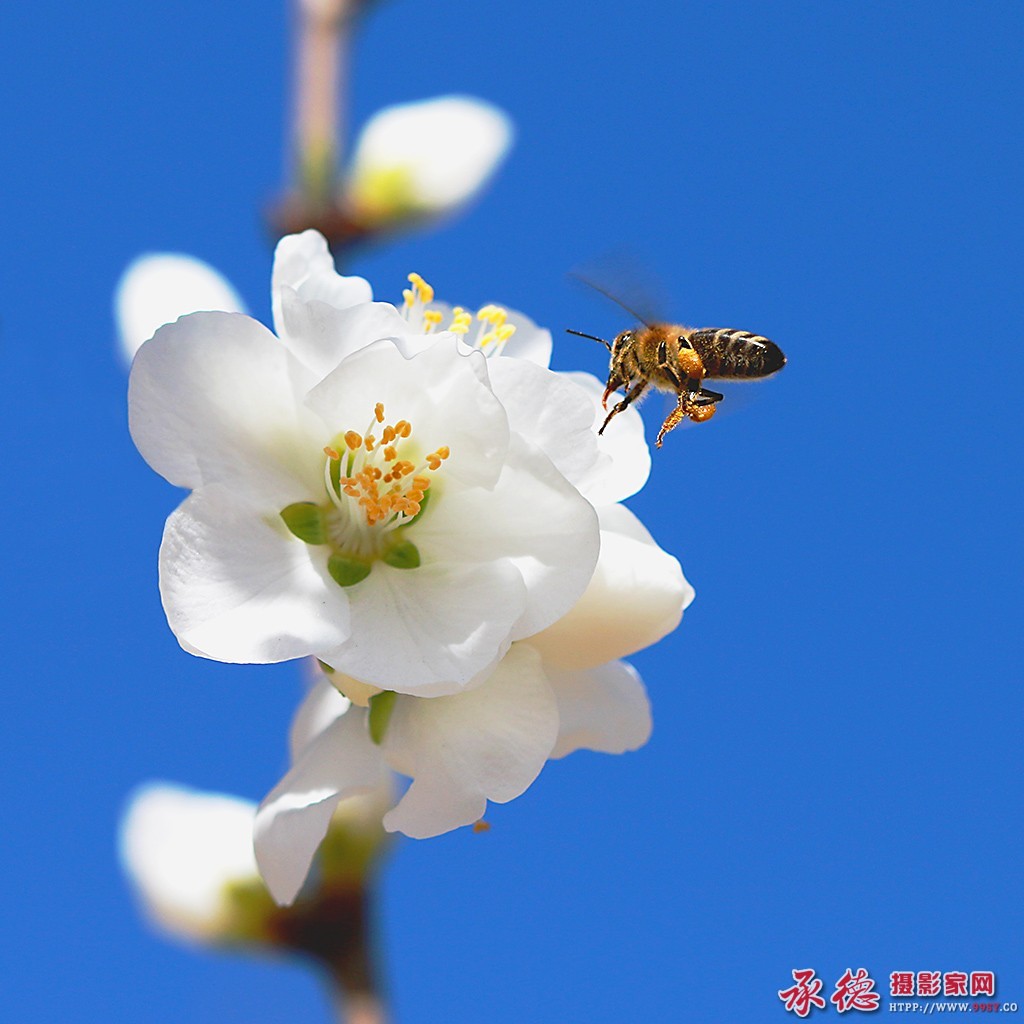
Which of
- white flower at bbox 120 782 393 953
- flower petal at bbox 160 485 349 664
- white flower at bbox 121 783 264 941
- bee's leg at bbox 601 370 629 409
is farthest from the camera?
white flower at bbox 121 783 264 941

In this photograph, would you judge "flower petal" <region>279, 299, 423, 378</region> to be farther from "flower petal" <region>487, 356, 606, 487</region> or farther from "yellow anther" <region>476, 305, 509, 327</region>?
"yellow anther" <region>476, 305, 509, 327</region>

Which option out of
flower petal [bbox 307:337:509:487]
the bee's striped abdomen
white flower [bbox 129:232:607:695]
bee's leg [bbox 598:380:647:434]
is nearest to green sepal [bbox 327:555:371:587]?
white flower [bbox 129:232:607:695]

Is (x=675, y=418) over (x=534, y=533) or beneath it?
over

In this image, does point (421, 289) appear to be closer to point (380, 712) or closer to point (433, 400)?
point (433, 400)

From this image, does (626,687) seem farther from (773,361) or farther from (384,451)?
(773,361)

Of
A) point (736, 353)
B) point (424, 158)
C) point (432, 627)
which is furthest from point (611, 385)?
point (424, 158)

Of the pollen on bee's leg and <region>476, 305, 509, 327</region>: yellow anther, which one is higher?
<region>476, 305, 509, 327</region>: yellow anther

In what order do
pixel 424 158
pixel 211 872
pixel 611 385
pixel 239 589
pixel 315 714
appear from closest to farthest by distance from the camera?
pixel 239 589, pixel 315 714, pixel 611 385, pixel 211 872, pixel 424 158
